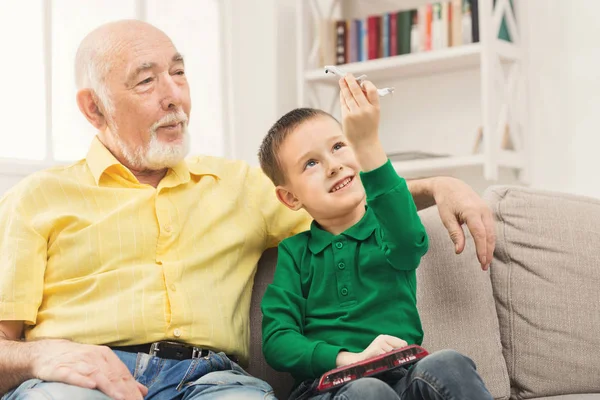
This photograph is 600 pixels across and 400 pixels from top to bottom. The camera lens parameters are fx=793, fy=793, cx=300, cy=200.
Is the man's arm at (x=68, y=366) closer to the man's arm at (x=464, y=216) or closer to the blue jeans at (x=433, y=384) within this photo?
the blue jeans at (x=433, y=384)

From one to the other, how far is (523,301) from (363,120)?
64 cm

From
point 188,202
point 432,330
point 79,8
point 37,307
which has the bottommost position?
point 432,330

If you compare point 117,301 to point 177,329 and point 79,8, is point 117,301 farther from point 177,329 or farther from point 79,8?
point 79,8

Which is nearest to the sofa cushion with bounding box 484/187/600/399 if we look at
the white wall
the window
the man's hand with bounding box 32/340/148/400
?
the man's hand with bounding box 32/340/148/400

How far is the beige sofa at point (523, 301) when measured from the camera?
5.57 ft

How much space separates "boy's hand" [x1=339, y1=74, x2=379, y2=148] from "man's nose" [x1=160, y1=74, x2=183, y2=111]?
0.54 metres

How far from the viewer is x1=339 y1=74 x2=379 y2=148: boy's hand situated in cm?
138

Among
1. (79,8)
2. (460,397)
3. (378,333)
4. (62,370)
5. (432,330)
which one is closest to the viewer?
(460,397)

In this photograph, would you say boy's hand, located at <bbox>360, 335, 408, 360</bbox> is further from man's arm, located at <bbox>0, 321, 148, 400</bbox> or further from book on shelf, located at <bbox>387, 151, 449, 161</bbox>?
book on shelf, located at <bbox>387, 151, 449, 161</bbox>

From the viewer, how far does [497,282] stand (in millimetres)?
1788

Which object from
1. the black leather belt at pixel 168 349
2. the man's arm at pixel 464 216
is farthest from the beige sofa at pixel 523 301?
the black leather belt at pixel 168 349

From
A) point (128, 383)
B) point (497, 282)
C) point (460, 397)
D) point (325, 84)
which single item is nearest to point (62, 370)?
point (128, 383)

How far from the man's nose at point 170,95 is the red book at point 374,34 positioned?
202cm

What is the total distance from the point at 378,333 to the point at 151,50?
0.85 meters
